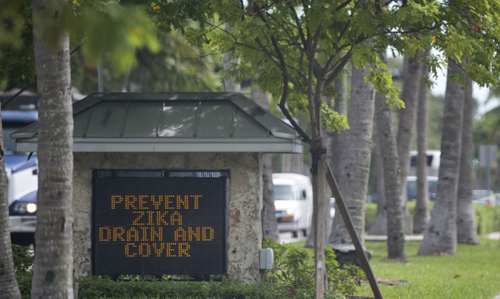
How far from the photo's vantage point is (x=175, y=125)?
10297 mm

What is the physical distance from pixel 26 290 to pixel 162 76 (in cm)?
2143

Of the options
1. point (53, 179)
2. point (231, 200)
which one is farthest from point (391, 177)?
point (53, 179)


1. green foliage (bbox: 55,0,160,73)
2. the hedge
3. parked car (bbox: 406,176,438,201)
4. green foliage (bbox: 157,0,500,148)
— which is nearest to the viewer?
green foliage (bbox: 55,0,160,73)

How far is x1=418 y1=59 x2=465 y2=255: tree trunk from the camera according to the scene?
20.5 m

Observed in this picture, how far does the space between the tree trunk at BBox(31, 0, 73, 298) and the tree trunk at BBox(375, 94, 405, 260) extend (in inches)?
496

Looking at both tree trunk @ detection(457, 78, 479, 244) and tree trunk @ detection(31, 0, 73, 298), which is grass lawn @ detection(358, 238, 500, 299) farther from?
tree trunk @ detection(31, 0, 73, 298)

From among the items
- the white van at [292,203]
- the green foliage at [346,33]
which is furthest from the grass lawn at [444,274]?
the white van at [292,203]

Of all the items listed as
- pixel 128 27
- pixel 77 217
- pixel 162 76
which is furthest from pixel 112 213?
pixel 162 76

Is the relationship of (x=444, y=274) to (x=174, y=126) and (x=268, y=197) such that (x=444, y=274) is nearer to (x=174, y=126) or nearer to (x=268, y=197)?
(x=268, y=197)

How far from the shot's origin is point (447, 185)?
2066 centimetres

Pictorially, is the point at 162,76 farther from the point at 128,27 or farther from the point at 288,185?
the point at 128,27

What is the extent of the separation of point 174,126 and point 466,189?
16.8m

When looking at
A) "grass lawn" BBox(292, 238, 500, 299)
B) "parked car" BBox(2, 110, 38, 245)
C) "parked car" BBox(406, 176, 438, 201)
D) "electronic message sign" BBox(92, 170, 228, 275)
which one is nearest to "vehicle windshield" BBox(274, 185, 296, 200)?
"grass lawn" BBox(292, 238, 500, 299)

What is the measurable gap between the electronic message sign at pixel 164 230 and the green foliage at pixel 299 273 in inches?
36.0
